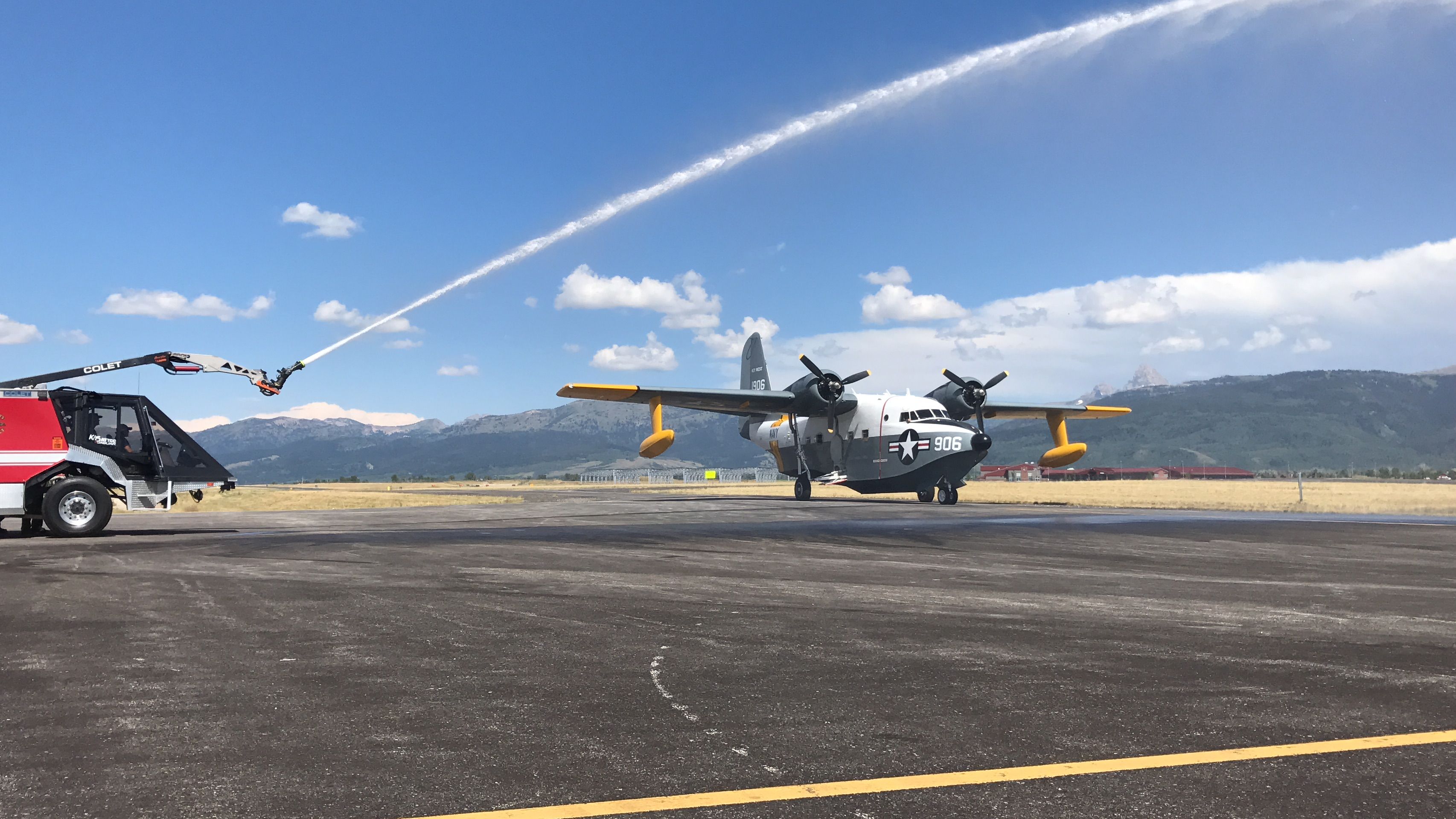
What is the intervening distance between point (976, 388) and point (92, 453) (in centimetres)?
3253

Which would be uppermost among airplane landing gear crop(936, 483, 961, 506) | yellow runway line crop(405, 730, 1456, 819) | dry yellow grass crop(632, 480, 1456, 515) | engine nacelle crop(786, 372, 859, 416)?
engine nacelle crop(786, 372, 859, 416)

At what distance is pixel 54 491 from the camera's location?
63.8 feet

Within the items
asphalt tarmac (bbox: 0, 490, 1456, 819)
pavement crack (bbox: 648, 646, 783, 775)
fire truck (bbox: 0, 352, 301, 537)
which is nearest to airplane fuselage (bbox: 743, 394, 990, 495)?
asphalt tarmac (bbox: 0, 490, 1456, 819)

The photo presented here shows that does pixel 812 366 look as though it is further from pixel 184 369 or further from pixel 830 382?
pixel 184 369

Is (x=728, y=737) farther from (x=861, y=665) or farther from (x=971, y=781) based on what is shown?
(x=861, y=665)

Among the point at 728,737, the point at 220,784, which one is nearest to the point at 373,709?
the point at 220,784

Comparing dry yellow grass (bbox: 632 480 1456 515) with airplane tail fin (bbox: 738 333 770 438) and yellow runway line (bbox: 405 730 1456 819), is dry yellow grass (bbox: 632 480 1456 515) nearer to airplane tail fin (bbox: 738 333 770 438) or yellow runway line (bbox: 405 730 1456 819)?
airplane tail fin (bbox: 738 333 770 438)

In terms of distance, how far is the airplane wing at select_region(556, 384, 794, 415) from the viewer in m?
36.9

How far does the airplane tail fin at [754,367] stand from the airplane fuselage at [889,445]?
6.43 meters

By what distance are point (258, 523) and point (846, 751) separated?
85.2ft

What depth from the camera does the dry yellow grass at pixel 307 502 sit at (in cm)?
4141

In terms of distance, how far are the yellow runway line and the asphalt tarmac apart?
7 cm

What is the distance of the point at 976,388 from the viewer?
40.8 metres

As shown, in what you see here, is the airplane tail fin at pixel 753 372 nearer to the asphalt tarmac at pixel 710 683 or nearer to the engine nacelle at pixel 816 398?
the engine nacelle at pixel 816 398
